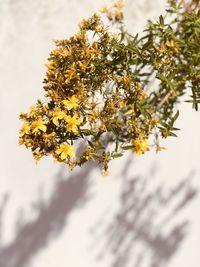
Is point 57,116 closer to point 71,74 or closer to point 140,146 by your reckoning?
point 71,74

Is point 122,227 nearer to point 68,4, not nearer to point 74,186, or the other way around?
point 74,186

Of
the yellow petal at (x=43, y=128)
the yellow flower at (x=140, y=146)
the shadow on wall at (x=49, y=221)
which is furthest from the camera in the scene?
the shadow on wall at (x=49, y=221)

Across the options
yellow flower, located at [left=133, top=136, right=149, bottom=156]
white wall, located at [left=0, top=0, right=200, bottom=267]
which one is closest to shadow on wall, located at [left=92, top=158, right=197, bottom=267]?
white wall, located at [left=0, top=0, right=200, bottom=267]

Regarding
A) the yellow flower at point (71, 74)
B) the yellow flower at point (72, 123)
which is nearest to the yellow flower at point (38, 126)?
the yellow flower at point (72, 123)

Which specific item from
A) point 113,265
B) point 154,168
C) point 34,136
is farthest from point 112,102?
point 113,265

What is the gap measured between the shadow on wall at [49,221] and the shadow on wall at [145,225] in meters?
0.29

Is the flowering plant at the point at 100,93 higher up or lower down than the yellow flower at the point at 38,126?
higher up

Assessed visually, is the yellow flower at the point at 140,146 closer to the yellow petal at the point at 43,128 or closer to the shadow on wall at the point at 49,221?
the yellow petal at the point at 43,128

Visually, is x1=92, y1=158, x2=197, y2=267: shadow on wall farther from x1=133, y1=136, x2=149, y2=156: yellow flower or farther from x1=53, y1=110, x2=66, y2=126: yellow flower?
x1=53, y1=110, x2=66, y2=126: yellow flower

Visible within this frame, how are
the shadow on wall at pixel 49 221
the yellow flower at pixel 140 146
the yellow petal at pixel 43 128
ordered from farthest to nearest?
the shadow on wall at pixel 49 221, the yellow flower at pixel 140 146, the yellow petal at pixel 43 128

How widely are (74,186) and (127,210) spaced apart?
49 cm

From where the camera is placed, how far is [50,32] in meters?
4.05

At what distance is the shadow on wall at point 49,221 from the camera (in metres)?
3.97

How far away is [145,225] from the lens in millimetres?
3830
